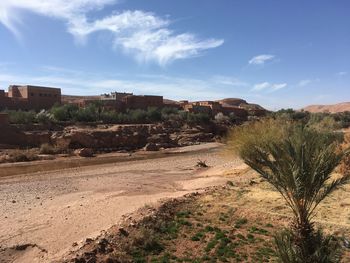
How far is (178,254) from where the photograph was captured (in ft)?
38.6

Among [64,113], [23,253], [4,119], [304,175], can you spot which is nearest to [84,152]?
[4,119]

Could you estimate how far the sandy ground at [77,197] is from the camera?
13328 mm

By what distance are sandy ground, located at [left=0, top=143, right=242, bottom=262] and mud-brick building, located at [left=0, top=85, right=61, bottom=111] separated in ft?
80.6

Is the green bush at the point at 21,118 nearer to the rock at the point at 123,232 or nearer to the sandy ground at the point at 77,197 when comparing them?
the sandy ground at the point at 77,197

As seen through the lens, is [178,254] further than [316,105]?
No

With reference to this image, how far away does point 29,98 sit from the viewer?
188 feet

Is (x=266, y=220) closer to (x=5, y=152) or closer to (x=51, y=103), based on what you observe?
(x=5, y=152)

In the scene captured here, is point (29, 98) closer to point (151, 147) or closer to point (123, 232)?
point (151, 147)

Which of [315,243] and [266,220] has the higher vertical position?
[315,243]

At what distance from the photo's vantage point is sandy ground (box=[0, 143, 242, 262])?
1333 centimetres

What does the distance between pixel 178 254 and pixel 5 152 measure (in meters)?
30.4

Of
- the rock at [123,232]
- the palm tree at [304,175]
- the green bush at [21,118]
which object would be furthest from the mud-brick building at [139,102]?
the palm tree at [304,175]

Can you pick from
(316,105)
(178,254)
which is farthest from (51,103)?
(316,105)

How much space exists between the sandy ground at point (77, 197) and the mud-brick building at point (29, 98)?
2458cm
